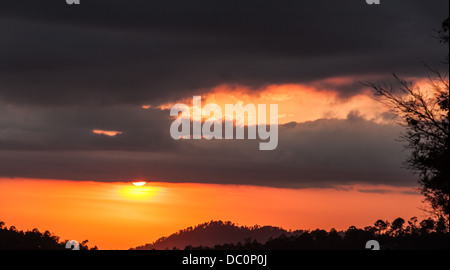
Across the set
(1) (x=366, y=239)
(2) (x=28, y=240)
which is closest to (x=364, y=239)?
(1) (x=366, y=239)

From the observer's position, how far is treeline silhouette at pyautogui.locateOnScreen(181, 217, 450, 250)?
197 ft

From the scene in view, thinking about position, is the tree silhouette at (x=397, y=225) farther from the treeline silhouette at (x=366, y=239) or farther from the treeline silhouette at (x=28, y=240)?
the treeline silhouette at (x=28, y=240)

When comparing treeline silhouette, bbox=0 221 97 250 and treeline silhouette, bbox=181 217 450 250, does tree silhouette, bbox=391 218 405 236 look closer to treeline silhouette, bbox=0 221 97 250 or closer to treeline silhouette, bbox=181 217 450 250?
treeline silhouette, bbox=181 217 450 250

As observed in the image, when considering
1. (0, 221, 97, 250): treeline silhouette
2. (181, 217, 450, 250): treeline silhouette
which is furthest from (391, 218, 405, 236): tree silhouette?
(0, 221, 97, 250): treeline silhouette

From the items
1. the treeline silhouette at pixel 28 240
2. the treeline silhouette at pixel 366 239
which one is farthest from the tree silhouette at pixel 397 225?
the treeline silhouette at pixel 28 240
